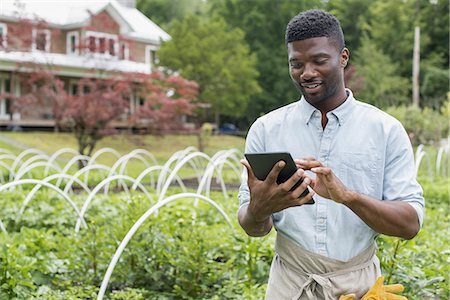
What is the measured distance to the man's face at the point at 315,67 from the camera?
1.94m

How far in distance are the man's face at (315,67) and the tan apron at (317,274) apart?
461mm

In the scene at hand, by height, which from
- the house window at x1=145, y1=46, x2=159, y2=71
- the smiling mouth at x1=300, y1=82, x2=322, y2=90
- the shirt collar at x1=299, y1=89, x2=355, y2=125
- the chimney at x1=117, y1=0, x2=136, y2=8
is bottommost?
the shirt collar at x1=299, y1=89, x2=355, y2=125

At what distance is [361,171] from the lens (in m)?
1.97

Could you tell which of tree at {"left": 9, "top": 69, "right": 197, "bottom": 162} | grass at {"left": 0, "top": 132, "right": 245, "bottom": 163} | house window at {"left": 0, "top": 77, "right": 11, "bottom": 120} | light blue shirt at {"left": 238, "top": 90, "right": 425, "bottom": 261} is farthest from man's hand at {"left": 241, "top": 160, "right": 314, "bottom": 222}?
house window at {"left": 0, "top": 77, "right": 11, "bottom": 120}

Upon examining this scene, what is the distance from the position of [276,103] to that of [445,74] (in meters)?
8.62

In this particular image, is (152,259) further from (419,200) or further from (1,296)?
(419,200)

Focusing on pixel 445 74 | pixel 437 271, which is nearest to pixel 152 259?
pixel 437 271

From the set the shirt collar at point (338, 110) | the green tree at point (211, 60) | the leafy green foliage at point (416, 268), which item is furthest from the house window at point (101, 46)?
the shirt collar at point (338, 110)

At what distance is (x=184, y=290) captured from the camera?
407cm

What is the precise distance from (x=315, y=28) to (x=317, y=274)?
72 cm

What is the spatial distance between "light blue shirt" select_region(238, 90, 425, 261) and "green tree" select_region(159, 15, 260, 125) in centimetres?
2080

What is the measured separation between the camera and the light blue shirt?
196 cm

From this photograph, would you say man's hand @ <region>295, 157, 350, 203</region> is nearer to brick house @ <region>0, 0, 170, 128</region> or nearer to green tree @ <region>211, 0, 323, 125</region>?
brick house @ <region>0, 0, 170, 128</region>

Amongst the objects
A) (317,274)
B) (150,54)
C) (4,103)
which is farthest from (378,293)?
(150,54)
